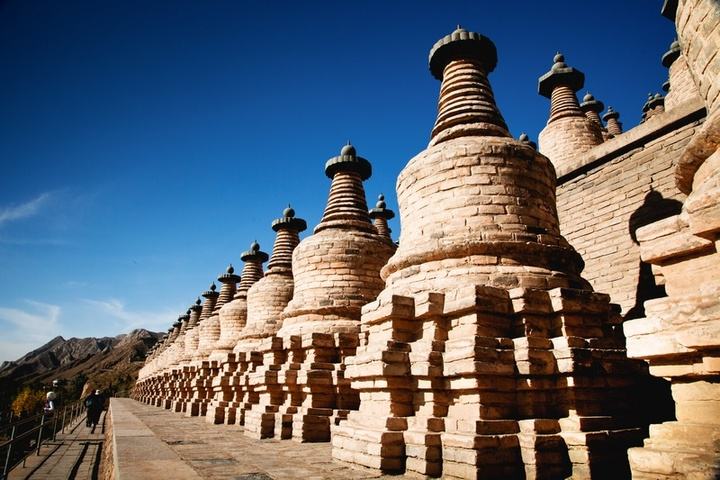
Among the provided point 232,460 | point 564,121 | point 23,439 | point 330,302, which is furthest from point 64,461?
point 564,121

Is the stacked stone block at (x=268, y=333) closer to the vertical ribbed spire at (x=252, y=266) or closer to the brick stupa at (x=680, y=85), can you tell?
the vertical ribbed spire at (x=252, y=266)

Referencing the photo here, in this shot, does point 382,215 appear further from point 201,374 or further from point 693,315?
point 693,315

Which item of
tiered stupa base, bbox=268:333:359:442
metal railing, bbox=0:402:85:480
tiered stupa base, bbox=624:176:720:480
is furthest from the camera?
tiered stupa base, bbox=268:333:359:442

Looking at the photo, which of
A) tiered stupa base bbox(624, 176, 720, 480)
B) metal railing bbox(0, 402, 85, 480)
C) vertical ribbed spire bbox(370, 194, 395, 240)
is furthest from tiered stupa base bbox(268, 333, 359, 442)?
vertical ribbed spire bbox(370, 194, 395, 240)

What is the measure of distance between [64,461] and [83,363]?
73.6 meters

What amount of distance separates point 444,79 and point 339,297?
4.49 metres

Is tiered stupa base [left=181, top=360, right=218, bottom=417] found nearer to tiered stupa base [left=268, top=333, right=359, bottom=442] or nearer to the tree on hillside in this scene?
tiered stupa base [left=268, top=333, right=359, bottom=442]

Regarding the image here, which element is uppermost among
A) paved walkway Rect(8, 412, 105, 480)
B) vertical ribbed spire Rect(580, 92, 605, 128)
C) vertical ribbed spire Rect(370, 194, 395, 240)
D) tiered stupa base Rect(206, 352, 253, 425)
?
vertical ribbed spire Rect(580, 92, 605, 128)

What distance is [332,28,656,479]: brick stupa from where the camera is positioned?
179 inches

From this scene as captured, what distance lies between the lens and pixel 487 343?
492cm

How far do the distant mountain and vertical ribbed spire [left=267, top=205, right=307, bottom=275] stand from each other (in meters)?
42.9

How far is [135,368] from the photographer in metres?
59.3

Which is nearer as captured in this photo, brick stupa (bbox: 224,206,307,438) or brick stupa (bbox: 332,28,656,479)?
brick stupa (bbox: 332,28,656,479)

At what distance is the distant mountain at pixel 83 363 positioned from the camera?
5708 cm
